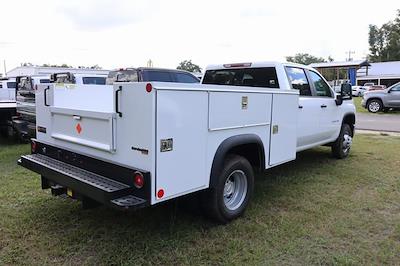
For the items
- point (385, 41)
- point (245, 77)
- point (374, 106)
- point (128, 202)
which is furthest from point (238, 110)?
point (385, 41)

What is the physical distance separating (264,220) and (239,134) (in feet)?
3.70

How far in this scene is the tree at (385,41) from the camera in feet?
257

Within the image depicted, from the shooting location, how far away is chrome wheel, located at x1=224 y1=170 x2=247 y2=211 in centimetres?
449

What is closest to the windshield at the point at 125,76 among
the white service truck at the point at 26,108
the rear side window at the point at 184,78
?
the white service truck at the point at 26,108

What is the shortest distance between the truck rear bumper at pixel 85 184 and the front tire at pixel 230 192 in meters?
1.00

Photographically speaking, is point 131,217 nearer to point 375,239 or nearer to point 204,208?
point 204,208

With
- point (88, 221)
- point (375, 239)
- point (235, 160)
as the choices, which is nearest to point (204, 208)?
point (235, 160)

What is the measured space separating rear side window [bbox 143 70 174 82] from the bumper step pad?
21.5 ft

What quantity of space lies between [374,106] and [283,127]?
1852cm

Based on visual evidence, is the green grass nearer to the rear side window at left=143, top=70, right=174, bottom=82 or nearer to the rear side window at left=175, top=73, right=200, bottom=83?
the rear side window at left=143, top=70, right=174, bottom=82

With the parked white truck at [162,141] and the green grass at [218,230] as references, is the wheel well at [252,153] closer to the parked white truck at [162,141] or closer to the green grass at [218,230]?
the parked white truck at [162,141]

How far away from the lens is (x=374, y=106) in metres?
21.3

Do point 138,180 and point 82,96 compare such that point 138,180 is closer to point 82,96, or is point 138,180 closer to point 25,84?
point 82,96

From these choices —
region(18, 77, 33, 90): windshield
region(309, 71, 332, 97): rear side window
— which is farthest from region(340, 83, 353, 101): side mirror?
region(18, 77, 33, 90): windshield
